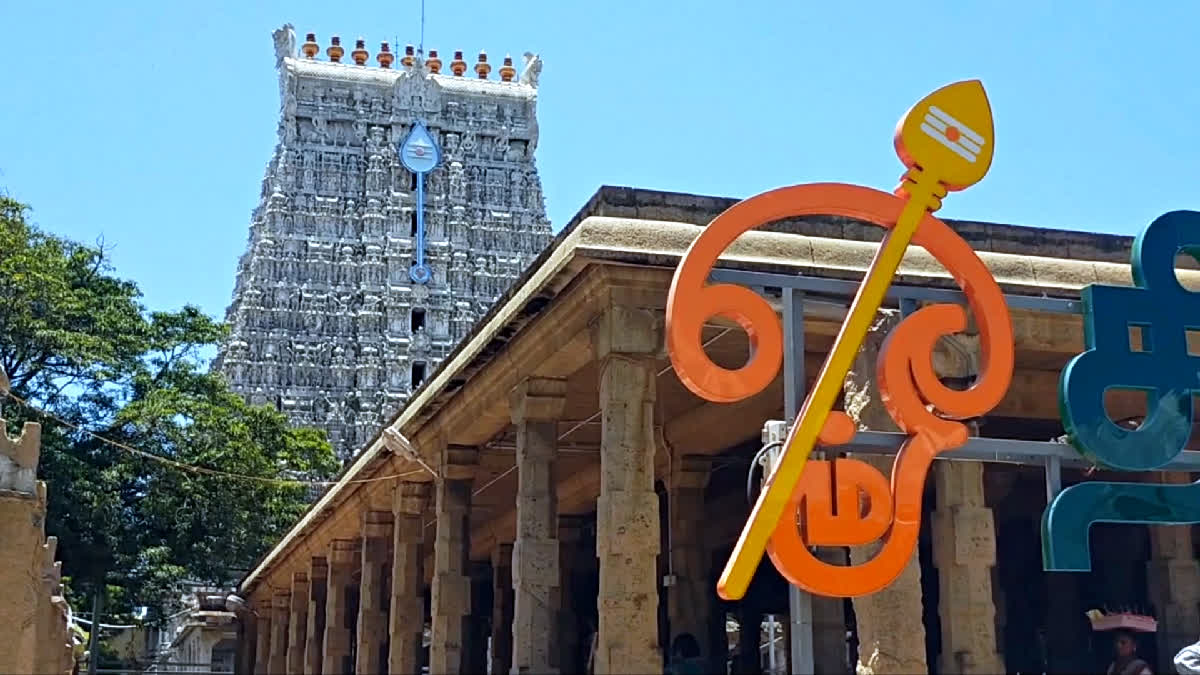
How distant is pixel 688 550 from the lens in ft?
75.9

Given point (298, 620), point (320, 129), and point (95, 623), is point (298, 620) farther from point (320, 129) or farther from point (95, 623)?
point (320, 129)

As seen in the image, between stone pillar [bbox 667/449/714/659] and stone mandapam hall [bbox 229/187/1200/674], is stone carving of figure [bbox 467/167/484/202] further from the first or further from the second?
stone pillar [bbox 667/449/714/659]

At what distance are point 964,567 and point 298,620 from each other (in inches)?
1060

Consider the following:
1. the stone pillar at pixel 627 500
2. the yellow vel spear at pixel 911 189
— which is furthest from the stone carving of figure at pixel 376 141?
the yellow vel spear at pixel 911 189

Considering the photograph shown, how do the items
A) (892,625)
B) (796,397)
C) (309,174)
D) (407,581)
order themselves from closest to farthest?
(796,397)
(892,625)
(407,581)
(309,174)

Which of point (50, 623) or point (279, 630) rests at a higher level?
point (279, 630)

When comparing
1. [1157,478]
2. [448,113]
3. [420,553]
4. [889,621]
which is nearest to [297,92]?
[448,113]

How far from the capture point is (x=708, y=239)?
1366 centimetres

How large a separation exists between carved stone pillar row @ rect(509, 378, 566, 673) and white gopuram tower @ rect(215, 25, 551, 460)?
5592cm

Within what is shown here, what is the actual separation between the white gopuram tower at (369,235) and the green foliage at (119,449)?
26155 mm

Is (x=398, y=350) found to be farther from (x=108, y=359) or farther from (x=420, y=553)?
(x=420, y=553)

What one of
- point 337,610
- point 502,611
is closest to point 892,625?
point 502,611

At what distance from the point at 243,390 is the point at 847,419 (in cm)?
6395

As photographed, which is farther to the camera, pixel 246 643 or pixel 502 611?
pixel 246 643
